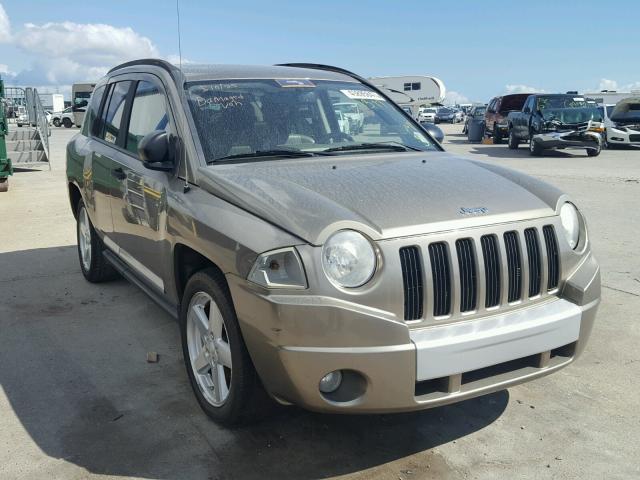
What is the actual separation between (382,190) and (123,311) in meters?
2.94

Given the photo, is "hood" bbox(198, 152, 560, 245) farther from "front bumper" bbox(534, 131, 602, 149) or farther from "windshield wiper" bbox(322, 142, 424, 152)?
"front bumper" bbox(534, 131, 602, 149)

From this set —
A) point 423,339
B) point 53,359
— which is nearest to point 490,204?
point 423,339

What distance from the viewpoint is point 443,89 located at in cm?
3334

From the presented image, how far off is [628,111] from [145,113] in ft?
69.5

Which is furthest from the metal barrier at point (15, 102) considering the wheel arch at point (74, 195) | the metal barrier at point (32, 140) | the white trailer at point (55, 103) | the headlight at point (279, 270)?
the white trailer at point (55, 103)

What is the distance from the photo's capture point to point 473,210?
2.90 m

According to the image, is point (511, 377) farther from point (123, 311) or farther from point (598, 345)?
point (123, 311)

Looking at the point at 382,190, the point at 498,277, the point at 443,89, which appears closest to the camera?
the point at 498,277

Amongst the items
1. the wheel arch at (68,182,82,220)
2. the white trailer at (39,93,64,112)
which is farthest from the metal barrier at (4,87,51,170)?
the white trailer at (39,93,64,112)

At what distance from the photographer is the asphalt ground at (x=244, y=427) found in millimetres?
2963

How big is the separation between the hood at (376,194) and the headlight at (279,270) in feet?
0.34

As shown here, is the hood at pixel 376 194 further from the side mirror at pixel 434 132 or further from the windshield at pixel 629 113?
the windshield at pixel 629 113

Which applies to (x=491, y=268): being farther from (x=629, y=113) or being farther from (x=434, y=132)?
(x=629, y=113)

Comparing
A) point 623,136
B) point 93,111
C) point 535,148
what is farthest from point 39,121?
point 623,136
